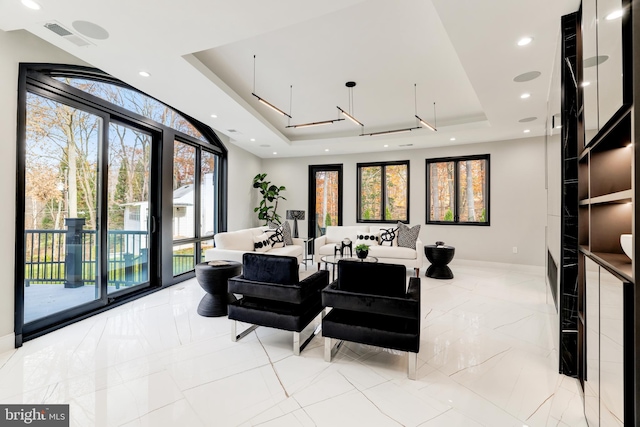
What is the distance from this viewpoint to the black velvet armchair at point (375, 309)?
7.08ft

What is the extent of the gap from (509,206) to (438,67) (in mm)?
4037

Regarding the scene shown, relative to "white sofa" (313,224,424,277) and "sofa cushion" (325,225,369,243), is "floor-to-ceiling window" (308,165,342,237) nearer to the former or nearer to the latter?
"sofa cushion" (325,225,369,243)

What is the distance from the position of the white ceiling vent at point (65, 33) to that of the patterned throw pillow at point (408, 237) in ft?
17.4

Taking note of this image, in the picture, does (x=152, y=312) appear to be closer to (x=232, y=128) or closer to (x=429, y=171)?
(x=232, y=128)

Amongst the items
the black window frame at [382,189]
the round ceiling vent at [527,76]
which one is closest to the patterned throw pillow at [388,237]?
the black window frame at [382,189]

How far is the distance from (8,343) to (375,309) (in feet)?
10.8

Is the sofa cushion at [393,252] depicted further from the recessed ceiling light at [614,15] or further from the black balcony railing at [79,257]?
the recessed ceiling light at [614,15]

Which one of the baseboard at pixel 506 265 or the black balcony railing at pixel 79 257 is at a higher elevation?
the black balcony railing at pixel 79 257

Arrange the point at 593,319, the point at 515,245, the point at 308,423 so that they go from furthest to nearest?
1. the point at 515,245
2. the point at 308,423
3. the point at 593,319

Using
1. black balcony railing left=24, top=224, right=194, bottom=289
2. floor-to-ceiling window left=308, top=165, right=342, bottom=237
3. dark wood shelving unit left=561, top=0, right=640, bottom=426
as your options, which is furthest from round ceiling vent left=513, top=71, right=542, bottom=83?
black balcony railing left=24, top=224, right=194, bottom=289

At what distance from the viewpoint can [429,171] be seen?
22.5 feet

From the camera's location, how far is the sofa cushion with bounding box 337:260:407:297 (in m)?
Answer: 2.26

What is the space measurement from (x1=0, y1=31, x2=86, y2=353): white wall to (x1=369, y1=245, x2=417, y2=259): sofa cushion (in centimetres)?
485

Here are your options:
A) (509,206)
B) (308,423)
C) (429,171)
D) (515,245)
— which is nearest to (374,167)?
(429,171)
